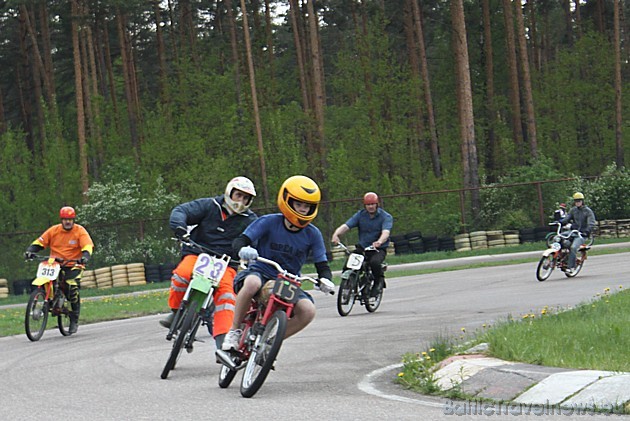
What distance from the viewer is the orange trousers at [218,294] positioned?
34.9 ft

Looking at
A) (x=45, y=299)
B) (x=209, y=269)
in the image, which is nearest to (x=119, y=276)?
(x=45, y=299)

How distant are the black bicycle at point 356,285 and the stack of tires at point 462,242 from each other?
19339 millimetres

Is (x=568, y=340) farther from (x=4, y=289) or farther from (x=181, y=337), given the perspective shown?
(x=4, y=289)

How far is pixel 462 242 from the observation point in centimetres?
3741

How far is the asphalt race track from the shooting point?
26.8 feet

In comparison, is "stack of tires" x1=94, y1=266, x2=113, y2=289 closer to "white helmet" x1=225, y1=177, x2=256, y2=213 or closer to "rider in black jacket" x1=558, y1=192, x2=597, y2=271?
"rider in black jacket" x1=558, y1=192, x2=597, y2=271

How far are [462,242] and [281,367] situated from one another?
26960 millimetres

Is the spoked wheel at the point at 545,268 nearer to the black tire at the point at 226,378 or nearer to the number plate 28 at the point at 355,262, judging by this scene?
the number plate 28 at the point at 355,262

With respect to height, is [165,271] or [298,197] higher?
[298,197]

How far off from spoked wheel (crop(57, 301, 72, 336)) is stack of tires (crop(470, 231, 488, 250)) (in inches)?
874

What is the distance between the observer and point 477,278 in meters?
24.7

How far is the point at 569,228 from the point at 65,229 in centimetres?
1142

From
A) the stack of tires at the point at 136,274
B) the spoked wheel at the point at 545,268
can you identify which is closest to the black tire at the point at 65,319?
the spoked wheel at the point at 545,268

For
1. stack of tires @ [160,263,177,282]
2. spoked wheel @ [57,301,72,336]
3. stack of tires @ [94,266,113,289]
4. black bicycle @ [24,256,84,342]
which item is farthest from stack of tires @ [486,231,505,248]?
black bicycle @ [24,256,84,342]
